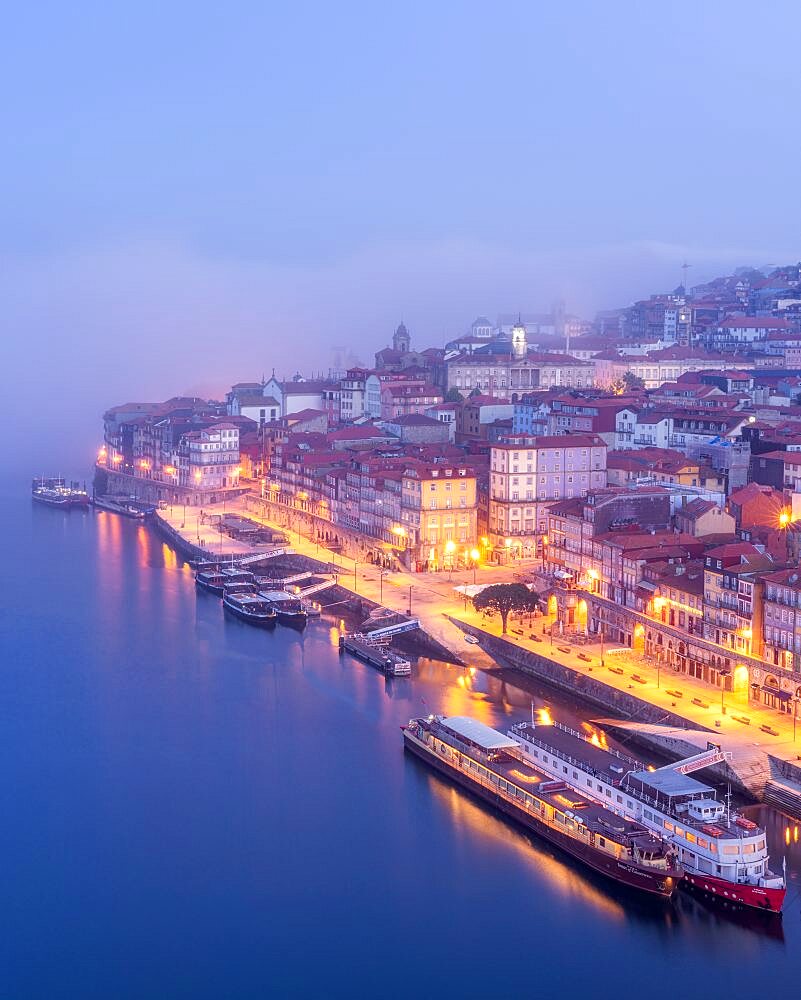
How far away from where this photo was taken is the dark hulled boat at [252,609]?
4028 cm

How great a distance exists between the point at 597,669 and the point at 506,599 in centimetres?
425

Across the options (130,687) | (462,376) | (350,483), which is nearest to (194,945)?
(130,687)

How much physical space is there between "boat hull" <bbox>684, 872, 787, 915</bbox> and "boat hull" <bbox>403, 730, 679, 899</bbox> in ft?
2.19

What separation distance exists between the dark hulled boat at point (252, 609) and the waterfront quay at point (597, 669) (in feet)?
9.26

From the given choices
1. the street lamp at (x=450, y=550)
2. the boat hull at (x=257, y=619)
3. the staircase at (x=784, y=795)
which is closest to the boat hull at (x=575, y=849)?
the staircase at (x=784, y=795)

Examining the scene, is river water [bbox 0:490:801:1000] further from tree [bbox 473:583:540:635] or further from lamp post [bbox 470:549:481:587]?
lamp post [bbox 470:549:481:587]

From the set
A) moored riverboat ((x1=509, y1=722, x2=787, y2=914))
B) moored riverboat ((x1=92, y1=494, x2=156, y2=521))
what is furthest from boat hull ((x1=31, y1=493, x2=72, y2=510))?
moored riverboat ((x1=509, y1=722, x2=787, y2=914))

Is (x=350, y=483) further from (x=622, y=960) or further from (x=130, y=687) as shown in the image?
(x=622, y=960)

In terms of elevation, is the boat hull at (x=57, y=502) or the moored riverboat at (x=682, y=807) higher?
the boat hull at (x=57, y=502)

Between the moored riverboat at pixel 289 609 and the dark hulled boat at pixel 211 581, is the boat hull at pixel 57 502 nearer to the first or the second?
the dark hulled boat at pixel 211 581

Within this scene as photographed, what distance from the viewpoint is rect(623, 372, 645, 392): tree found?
68.2 metres

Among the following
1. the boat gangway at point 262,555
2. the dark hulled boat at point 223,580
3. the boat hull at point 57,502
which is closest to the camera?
the dark hulled boat at point 223,580

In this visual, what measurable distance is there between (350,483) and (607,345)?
3828 centimetres

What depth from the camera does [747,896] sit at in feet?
69.9
